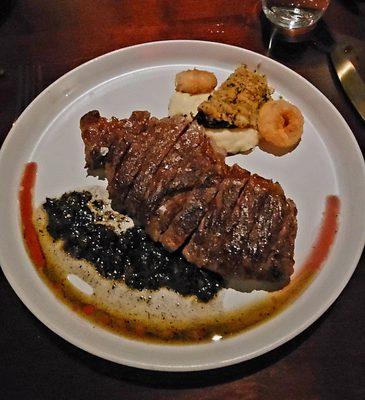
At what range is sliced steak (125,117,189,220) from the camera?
3.13m

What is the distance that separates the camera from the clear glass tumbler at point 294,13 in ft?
13.0

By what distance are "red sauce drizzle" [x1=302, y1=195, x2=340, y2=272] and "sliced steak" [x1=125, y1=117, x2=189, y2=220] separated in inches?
44.8

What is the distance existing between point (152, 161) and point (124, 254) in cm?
65

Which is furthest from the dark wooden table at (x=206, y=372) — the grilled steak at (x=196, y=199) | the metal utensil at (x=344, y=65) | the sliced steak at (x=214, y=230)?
the sliced steak at (x=214, y=230)

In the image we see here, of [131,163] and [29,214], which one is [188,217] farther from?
[29,214]

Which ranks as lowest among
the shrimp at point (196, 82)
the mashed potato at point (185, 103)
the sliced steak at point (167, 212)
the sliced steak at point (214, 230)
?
the sliced steak at point (214, 230)

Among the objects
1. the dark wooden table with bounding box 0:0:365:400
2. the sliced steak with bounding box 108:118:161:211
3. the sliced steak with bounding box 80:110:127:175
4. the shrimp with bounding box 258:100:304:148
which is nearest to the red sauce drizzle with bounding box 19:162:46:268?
the dark wooden table with bounding box 0:0:365:400

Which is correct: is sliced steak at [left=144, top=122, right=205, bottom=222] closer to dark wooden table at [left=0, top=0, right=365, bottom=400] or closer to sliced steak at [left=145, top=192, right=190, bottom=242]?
sliced steak at [left=145, top=192, right=190, bottom=242]

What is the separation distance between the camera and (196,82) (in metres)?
3.66

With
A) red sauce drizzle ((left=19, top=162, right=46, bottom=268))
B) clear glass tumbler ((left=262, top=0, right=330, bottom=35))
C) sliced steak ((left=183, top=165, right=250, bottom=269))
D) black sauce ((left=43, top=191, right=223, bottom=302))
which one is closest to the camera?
sliced steak ((left=183, top=165, right=250, bottom=269))

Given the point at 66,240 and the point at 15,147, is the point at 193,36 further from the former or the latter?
the point at 66,240

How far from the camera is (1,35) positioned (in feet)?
13.5

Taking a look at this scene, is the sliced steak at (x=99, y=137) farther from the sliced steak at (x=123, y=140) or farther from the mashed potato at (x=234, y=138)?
the mashed potato at (x=234, y=138)

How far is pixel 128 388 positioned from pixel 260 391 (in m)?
0.79
